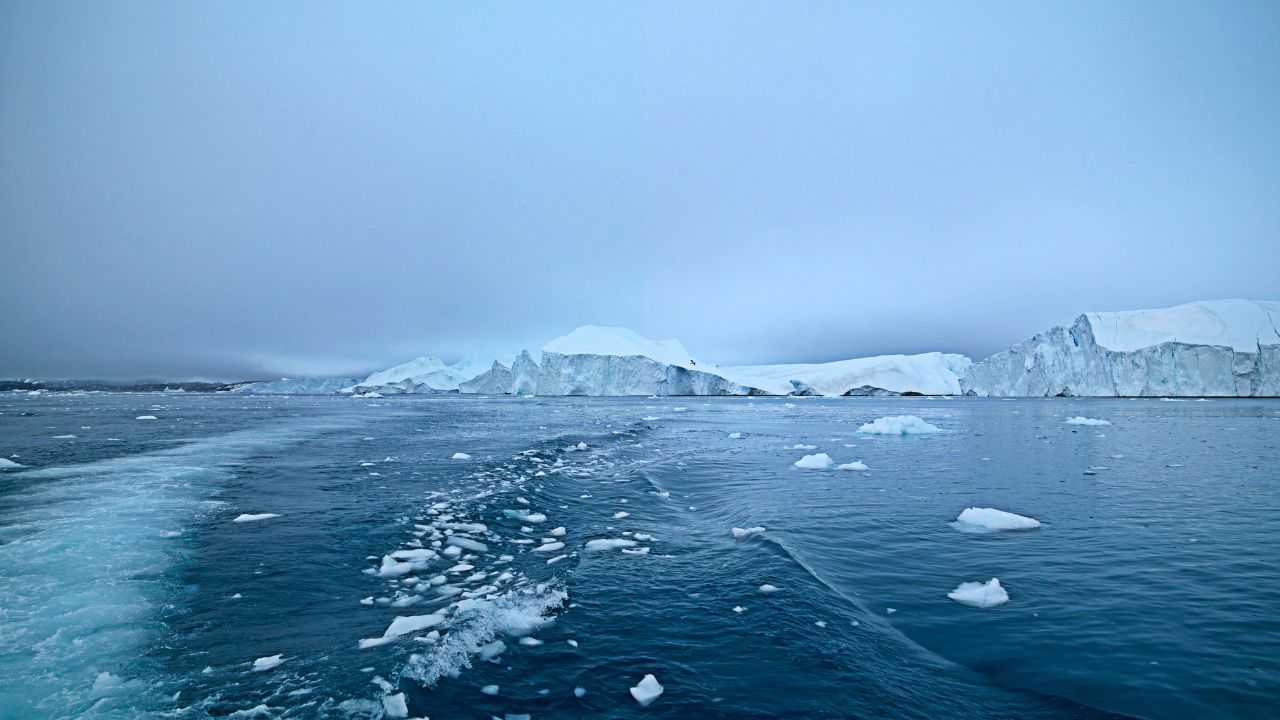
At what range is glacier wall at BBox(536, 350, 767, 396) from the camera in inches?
4751

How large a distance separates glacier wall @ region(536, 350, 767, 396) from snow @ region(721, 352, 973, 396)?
8192 mm

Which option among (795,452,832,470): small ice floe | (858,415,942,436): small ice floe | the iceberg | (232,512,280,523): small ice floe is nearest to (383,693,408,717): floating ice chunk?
(232,512,280,523): small ice floe

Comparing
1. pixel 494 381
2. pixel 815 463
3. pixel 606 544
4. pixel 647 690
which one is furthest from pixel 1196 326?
pixel 494 381

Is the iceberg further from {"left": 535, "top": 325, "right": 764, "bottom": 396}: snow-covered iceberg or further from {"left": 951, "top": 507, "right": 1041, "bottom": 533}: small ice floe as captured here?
{"left": 951, "top": 507, "right": 1041, "bottom": 533}: small ice floe

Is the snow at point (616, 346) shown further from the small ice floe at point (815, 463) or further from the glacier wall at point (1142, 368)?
the small ice floe at point (815, 463)

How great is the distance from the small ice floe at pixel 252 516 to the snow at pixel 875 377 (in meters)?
121

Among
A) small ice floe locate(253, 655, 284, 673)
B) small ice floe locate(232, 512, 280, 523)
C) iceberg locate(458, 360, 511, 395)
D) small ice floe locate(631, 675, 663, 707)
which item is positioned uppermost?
iceberg locate(458, 360, 511, 395)

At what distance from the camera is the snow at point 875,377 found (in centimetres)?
A: 13050

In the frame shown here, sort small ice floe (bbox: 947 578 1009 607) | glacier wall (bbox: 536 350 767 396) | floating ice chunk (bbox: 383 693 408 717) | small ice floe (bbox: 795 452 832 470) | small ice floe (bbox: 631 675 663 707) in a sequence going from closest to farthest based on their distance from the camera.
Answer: floating ice chunk (bbox: 383 693 408 717)
small ice floe (bbox: 631 675 663 707)
small ice floe (bbox: 947 578 1009 607)
small ice floe (bbox: 795 452 832 470)
glacier wall (bbox: 536 350 767 396)

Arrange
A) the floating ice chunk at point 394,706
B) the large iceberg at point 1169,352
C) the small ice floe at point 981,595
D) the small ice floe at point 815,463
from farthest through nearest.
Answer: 1. the large iceberg at point 1169,352
2. the small ice floe at point 815,463
3. the small ice floe at point 981,595
4. the floating ice chunk at point 394,706

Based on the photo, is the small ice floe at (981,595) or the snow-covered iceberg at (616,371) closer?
the small ice floe at (981,595)

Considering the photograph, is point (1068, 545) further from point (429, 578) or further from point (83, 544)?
point (83, 544)

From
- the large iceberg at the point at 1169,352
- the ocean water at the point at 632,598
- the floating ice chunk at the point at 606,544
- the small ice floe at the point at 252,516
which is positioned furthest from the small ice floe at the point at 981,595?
the large iceberg at the point at 1169,352

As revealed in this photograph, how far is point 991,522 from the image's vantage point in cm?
950
